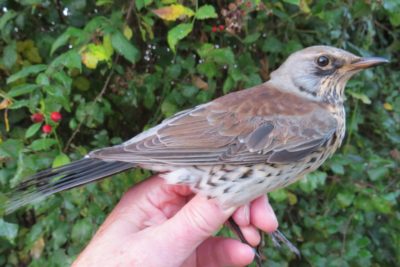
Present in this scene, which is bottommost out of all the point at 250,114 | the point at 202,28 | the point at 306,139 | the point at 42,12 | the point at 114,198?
the point at 114,198

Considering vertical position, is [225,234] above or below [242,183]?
below

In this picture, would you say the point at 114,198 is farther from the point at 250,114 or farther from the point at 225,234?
the point at 250,114

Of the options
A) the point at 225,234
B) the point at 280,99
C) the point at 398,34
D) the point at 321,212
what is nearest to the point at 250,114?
the point at 280,99

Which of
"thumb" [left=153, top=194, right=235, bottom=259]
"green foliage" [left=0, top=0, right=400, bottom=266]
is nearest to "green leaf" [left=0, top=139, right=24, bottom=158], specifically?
"green foliage" [left=0, top=0, right=400, bottom=266]

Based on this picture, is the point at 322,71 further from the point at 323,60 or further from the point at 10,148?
the point at 10,148

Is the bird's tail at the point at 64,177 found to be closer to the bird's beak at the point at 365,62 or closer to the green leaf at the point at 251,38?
the green leaf at the point at 251,38

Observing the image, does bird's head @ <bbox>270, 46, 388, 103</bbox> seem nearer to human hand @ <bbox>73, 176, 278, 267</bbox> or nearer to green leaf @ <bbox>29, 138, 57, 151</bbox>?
human hand @ <bbox>73, 176, 278, 267</bbox>

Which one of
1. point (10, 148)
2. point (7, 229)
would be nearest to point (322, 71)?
point (10, 148)

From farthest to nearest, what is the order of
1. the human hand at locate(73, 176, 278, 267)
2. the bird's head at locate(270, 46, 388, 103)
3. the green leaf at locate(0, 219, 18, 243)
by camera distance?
the bird's head at locate(270, 46, 388, 103), the green leaf at locate(0, 219, 18, 243), the human hand at locate(73, 176, 278, 267)
